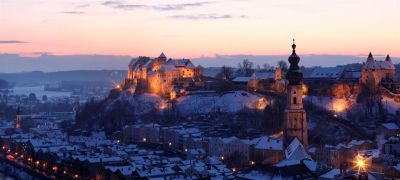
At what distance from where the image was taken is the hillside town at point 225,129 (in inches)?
2377

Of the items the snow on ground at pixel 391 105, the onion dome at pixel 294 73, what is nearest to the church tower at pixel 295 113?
the onion dome at pixel 294 73

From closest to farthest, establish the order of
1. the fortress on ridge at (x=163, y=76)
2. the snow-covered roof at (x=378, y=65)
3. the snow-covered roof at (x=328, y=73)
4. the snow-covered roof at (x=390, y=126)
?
1. the snow-covered roof at (x=390, y=126)
2. the snow-covered roof at (x=378, y=65)
3. the snow-covered roof at (x=328, y=73)
4. the fortress on ridge at (x=163, y=76)

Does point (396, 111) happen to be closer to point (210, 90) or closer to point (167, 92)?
point (210, 90)

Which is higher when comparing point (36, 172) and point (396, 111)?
point (396, 111)

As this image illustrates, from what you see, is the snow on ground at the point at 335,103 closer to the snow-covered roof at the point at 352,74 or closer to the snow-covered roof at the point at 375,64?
the snow-covered roof at the point at 375,64

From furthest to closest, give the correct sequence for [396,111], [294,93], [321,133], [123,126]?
[123,126], [396,111], [321,133], [294,93]

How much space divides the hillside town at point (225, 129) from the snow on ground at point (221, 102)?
174mm

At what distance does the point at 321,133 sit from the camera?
246 ft

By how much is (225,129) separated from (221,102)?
36.5ft

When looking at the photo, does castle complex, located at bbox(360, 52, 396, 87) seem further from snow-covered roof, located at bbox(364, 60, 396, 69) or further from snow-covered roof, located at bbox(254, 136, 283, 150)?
snow-covered roof, located at bbox(254, 136, 283, 150)

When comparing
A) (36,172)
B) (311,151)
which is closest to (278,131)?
(311,151)

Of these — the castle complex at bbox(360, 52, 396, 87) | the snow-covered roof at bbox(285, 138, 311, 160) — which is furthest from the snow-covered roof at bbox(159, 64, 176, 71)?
the snow-covered roof at bbox(285, 138, 311, 160)

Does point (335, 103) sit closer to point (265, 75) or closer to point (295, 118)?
point (265, 75)

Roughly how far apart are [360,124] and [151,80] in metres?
39.1
